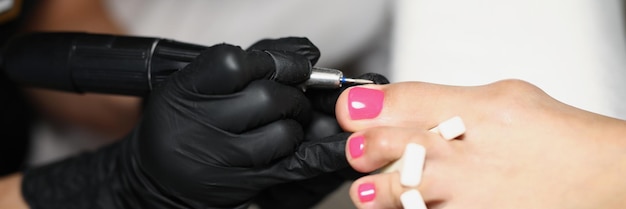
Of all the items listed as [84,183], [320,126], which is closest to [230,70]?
[320,126]

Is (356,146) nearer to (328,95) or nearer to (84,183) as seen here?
(328,95)

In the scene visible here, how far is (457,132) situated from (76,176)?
0.62m

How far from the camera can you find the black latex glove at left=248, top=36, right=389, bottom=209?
2.10 ft

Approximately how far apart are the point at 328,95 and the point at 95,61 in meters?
0.28

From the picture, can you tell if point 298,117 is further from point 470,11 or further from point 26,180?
point 26,180

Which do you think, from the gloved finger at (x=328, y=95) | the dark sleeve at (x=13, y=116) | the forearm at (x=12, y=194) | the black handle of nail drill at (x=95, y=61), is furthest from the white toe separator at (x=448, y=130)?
the dark sleeve at (x=13, y=116)

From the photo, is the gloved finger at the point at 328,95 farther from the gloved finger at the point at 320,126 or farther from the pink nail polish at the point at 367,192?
the pink nail polish at the point at 367,192

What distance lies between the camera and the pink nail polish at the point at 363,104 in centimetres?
56

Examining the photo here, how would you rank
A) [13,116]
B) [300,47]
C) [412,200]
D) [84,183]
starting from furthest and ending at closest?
[13,116] < [84,183] < [300,47] < [412,200]

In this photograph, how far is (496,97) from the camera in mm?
545

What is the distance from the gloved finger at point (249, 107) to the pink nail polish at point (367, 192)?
0.36 feet

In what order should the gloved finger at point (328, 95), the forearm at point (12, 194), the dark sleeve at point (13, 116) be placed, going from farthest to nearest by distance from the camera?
the dark sleeve at point (13, 116) → the forearm at point (12, 194) → the gloved finger at point (328, 95)

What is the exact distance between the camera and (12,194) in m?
0.94

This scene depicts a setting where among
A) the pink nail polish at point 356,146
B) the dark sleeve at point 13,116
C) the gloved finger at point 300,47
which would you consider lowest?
the dark sleeve at point 13,116
